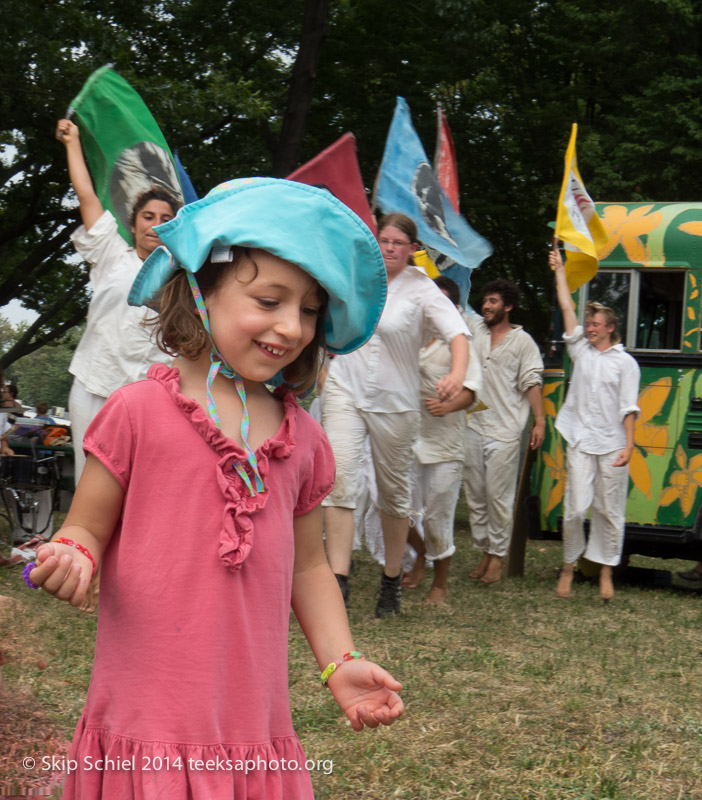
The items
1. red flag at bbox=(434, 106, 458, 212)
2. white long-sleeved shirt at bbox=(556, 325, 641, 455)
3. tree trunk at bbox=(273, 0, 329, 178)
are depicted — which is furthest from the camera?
tree trunk at bbox=(273, 0, 329, 178)

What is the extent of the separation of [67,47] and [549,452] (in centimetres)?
784

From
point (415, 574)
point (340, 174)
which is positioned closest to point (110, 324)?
point (340, 174)

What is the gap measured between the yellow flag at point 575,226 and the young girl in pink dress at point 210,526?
632cm

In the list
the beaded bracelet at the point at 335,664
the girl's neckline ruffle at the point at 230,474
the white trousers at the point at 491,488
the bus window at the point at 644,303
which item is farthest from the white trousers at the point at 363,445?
the girl's neckline ruffle at the point at 230,474

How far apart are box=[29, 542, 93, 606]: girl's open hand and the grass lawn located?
1.92 metres

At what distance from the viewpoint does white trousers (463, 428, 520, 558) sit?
890cm

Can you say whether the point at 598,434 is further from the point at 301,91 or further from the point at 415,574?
the point at 301,91

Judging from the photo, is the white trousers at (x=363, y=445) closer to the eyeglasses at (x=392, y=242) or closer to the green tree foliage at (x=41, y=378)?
the eyeglasses at (x=392, y=242)

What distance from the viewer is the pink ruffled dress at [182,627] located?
1983 mm

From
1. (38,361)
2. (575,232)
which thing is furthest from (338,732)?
(38,361)

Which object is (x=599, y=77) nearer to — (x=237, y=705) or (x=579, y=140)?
(x=579, y=140)

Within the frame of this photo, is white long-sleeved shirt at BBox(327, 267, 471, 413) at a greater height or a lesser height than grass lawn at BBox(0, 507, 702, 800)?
greater

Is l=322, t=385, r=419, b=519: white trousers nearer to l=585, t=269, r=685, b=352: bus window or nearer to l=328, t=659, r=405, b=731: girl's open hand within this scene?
l=585, t=269, r=685, b=352: bus window

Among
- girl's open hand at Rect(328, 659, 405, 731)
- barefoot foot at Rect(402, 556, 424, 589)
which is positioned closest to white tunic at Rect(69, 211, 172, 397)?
girl's open hand at Rect(328, 659, 405, 731)
